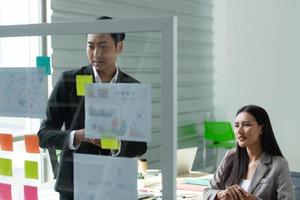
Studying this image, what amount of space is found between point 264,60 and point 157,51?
478 centimetres

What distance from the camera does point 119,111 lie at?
1.17m

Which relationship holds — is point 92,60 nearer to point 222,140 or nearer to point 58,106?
point 58,106

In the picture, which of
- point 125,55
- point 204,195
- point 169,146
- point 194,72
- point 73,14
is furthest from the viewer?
point 194,72

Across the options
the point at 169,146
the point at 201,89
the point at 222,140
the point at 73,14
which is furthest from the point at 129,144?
the point at 201,89

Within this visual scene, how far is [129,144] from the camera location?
116cm

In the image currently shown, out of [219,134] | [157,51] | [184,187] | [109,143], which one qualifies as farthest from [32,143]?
[219,134]

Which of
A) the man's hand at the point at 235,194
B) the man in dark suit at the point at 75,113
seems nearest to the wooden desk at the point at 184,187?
the man's hand at the point at 235,194

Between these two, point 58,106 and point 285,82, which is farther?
point 285,82

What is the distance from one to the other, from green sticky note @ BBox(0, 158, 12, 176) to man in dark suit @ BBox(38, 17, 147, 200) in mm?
158

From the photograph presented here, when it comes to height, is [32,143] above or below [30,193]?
above

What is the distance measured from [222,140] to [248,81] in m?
0.84

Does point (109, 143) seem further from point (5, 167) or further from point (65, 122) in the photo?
point (5, 167)

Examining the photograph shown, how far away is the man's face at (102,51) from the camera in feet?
3.92

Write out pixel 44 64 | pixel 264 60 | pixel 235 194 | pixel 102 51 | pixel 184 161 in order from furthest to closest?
pixel 264 60
pixel 184 161
pixel 235 194
pixel 44 64
pixel 102 51
